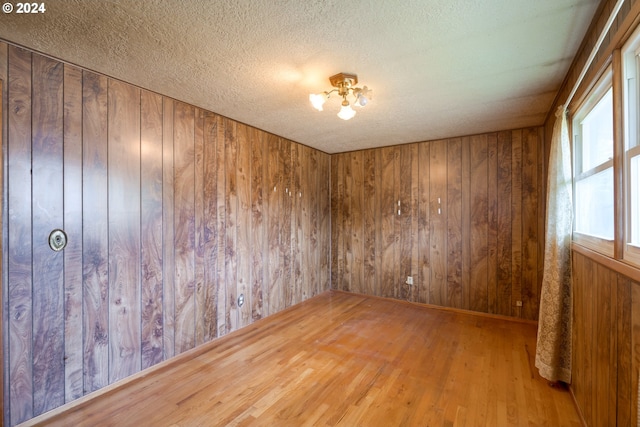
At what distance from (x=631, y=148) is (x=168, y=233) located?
3.15 metres

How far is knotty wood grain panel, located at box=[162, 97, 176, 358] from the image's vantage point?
2445mm

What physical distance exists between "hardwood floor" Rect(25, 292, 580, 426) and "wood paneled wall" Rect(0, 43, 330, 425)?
299mm

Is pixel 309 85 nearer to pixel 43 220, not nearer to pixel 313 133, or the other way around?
pixel 313 133

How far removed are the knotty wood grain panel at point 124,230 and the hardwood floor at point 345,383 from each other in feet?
0.95

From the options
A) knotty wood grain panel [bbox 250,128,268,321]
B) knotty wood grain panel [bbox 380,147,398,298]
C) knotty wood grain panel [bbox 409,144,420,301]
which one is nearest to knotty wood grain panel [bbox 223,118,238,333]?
knotty wood grain panel [bbox 250,128,268,321]

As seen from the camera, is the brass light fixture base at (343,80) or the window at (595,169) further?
the brass light fixture base at (343,80)

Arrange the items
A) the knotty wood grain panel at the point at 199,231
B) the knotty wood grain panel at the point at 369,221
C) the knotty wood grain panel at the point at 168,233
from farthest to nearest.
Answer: the knotty wood grain panel at the point at 369,221, the knotty wood grain panel at the point at 199,231, the knotty wood grain panel at the point at 168,233

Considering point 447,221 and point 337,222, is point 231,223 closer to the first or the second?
point 337,222

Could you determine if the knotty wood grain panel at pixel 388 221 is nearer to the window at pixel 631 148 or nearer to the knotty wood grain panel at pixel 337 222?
the knotty wood grain panel at pixel 337 222

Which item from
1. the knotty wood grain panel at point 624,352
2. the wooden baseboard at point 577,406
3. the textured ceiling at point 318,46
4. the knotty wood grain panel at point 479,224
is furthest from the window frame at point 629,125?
the knotty wood grain panel at point 479,224

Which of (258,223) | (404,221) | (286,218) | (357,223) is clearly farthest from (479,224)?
(258,223)

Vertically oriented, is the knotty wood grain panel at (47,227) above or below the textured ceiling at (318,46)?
below

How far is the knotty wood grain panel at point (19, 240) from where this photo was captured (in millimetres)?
1649

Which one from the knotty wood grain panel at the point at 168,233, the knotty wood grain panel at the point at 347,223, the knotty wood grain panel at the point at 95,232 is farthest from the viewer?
the knotty wood grain panel at the point at 347,223
